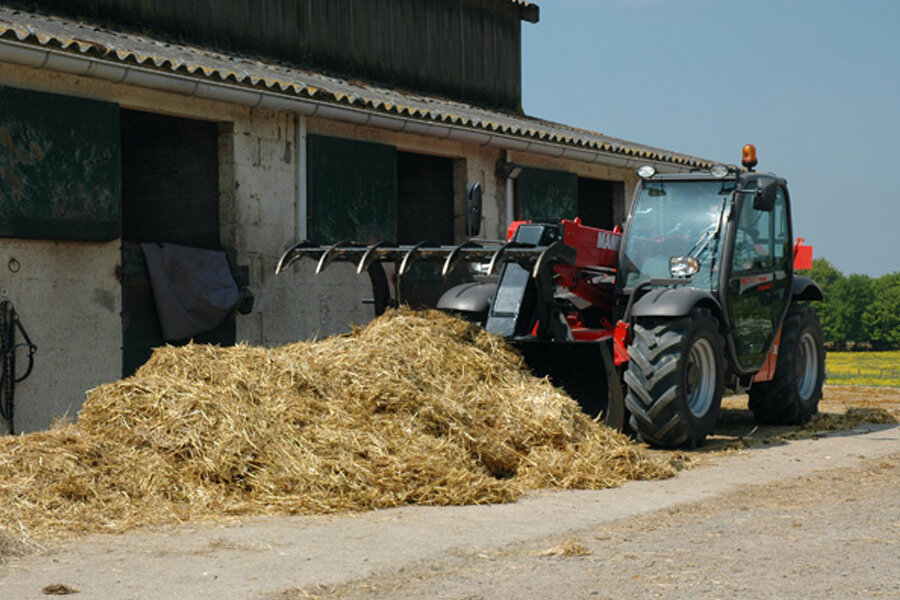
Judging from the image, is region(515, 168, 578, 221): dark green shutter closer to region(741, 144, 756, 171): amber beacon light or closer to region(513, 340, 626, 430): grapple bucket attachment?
region(741, 144, 756, 171): amber beacon light

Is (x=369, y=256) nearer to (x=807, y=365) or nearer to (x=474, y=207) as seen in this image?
(x=474, y=207)

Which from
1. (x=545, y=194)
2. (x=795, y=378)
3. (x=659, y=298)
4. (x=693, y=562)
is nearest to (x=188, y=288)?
(x=659, y=298)

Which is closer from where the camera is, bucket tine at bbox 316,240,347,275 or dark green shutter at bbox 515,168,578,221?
bucket tine at bbox 316,240,347,275

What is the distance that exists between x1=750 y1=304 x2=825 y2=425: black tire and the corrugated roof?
14.0 ft

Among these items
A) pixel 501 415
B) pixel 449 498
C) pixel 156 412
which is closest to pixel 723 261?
pixel 501 415

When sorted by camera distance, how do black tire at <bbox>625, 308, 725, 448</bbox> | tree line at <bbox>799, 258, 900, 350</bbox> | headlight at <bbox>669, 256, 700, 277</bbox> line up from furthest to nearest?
tree line at <bbox>799, 258, 900, 350</bbox> → headlight at <bbox>669, 256, 700, 277</bbox> → black tire at <bbox>625, 308, 725, 448</bbox>

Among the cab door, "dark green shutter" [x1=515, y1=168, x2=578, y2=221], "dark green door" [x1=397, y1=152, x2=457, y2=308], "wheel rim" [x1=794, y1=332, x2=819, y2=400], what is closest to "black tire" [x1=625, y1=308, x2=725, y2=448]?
the cab door

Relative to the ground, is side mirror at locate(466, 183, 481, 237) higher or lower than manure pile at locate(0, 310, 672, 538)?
higher

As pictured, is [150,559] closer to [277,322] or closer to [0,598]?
[0,598]

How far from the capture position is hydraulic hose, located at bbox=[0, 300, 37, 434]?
382 inches

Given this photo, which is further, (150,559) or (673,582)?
(150,559)

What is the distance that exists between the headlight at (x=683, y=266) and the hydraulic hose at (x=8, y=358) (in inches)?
216

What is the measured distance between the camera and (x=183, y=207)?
12.3 m

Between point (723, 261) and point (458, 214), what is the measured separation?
518 centimetres
